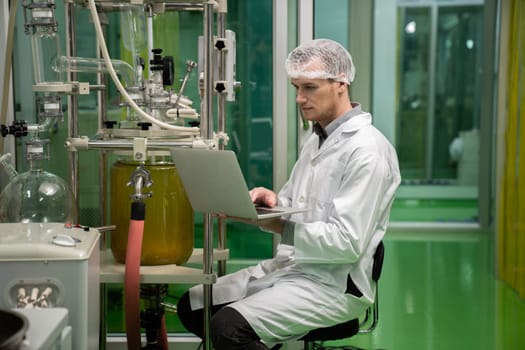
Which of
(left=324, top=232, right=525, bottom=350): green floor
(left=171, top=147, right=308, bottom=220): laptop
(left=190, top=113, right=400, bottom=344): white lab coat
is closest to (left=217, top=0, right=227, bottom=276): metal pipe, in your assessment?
(left=190, top=113, right=400, bottom=344): white lab coat

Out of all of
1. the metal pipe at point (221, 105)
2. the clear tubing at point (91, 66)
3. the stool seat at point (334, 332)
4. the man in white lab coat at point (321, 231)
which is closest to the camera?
the man in white lab coat at point (321, 231)

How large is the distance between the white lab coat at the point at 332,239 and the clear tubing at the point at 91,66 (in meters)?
0.67

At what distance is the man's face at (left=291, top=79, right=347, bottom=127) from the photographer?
7.87ft

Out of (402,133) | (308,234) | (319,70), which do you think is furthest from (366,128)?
(402,133)

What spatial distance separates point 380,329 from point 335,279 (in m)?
1.54

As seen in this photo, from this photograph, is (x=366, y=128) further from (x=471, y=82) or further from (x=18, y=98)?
(x=471, y=82)

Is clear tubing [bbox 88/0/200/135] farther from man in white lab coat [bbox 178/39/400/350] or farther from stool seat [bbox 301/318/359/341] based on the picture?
stool seat [bbox 301/318/359/341]

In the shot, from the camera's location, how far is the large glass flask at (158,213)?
7.92 feet

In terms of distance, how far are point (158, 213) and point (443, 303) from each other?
91.3 inches

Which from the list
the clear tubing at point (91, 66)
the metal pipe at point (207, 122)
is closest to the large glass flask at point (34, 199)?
the clear tubing at point (91, 66)

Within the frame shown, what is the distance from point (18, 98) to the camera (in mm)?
3066

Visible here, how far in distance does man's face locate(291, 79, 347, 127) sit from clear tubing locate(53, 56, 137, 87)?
0.55m

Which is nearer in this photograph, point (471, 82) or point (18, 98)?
point (18, 98)

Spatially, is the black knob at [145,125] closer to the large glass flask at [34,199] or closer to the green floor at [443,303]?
the large glass flask at [34,199]
